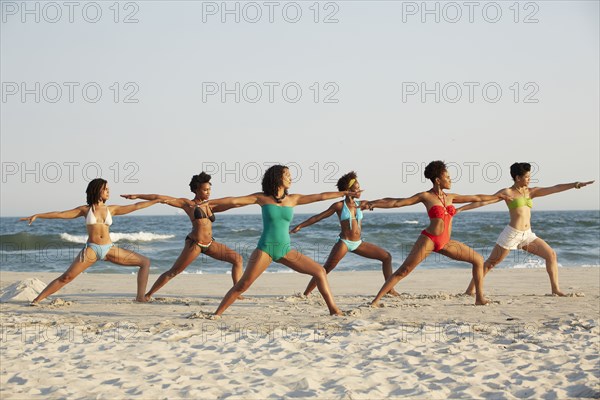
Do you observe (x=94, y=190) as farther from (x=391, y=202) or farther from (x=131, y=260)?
(x=391, y=202)

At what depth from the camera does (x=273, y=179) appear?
810cm

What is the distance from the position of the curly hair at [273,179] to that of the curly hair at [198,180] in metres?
2.34

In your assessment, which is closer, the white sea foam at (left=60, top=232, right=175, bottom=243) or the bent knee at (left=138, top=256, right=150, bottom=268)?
the bent knee at (left=138, top=256, right=150, bottom=268)

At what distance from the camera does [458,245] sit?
9297 mm

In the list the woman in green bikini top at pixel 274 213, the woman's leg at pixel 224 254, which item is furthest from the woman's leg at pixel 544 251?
the woman's leg at pixel 224 254

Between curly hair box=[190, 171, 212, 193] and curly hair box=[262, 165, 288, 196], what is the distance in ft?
7.69

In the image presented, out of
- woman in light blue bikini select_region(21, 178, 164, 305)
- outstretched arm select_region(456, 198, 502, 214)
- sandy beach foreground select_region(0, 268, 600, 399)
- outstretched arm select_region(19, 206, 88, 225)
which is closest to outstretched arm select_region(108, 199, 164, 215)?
woman in light blue bikini select_region(21, 178, 164, 305)

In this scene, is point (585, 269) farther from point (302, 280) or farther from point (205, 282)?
point (205, 282)

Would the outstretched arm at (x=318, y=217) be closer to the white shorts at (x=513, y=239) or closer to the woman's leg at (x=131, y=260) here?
the woman's leg at (x=131, y=260)

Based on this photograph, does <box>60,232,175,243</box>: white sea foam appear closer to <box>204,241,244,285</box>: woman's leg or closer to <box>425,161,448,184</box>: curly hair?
<box>204,241,244,285</box>: woman's leg

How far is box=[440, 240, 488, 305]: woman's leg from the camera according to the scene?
9305 millimetres

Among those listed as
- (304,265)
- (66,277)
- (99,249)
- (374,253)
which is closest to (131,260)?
(99,249)

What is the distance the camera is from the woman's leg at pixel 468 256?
9305mm

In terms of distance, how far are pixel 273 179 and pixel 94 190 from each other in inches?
123
